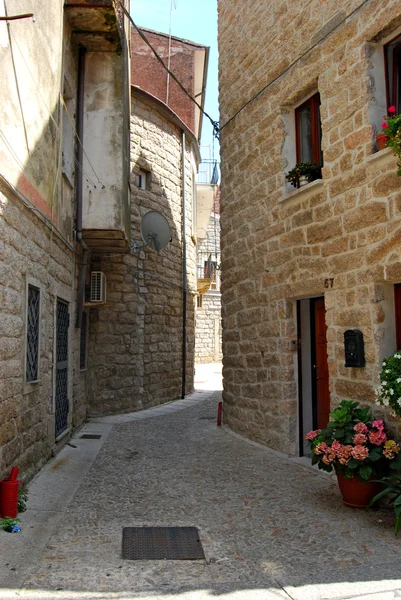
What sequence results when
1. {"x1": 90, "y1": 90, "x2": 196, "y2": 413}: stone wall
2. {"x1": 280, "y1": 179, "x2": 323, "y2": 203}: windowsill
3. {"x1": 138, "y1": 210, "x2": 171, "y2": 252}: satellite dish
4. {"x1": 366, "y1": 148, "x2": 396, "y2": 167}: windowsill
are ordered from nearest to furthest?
{"x1": 366, "y1": 148, "x2": 396, "y2": 167}: windowsill → {"x1": 280, "y1": 179, "x2": 323, "y2": 203}: windowsill → {"x1": 90, "y1": 90, "x2": 196, "y2": 413}: stone wall → {"x1": 138, "y1": 210, "x2": 171, "y2": 252}: satellite dish

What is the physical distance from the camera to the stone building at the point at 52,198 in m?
4.32

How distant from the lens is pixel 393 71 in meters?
5.06

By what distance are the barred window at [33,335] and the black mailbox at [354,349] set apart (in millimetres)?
3035

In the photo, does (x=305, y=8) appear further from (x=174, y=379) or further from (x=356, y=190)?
(x=174, y=379)

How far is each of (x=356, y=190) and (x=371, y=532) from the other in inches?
120

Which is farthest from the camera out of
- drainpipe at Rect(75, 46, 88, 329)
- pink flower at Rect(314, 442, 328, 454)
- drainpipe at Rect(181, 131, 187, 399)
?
drainpipe at Rect(181, 131, 187, 399)

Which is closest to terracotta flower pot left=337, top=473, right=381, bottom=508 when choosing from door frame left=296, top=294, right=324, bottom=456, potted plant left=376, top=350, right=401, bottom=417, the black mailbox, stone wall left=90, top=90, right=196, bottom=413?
potted plant left=376, top=350, right=401, bottom=417

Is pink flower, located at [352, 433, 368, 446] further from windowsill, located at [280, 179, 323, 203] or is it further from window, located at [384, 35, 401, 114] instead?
window, located at [384, 35, 401, 114]

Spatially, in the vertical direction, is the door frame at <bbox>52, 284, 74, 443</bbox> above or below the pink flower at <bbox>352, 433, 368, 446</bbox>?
above

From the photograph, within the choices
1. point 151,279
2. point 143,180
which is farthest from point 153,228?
point 143,180

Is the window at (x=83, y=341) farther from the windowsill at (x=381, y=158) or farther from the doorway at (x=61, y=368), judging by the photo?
the windowsill at (x=381, y=158)

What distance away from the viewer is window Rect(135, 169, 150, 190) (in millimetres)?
10789

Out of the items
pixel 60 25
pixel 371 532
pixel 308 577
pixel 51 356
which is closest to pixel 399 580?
pixel 308 577

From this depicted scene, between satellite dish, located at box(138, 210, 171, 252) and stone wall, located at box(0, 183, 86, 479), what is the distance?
3.73 meters
